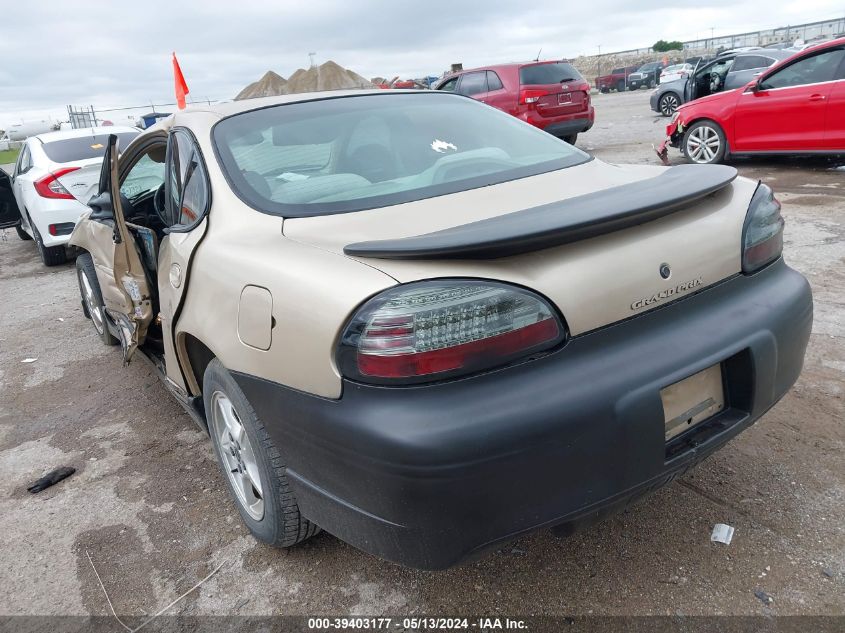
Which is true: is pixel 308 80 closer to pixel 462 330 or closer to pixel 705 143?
pixel 705 143

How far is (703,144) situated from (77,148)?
801 cm

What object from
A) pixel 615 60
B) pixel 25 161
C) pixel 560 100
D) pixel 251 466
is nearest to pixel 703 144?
pixel 560 100

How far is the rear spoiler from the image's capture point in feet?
5.39

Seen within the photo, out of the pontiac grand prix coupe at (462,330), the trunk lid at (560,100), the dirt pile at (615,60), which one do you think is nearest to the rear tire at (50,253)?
the pontiac grand prix coupe at (462,330)

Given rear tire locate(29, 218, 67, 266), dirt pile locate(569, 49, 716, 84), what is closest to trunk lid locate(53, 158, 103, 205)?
rear tire locate(29, 218, 67, 266)

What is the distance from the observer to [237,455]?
2.44 metres

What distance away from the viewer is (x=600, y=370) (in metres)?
1.67

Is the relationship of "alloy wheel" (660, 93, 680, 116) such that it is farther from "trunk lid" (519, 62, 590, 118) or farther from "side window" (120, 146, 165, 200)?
"side window" (120, 146, 165, 200)

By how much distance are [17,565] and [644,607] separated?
2259 mm

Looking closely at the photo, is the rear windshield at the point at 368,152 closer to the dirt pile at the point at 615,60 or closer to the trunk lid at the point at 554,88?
the trunk lid at the point at 554,88

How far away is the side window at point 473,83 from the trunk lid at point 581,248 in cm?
1096

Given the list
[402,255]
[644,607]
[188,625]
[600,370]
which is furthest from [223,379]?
[644,607]

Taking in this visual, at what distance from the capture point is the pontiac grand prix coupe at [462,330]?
1.60 m

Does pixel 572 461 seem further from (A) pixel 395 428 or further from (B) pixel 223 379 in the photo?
(B) pixel 223 379
